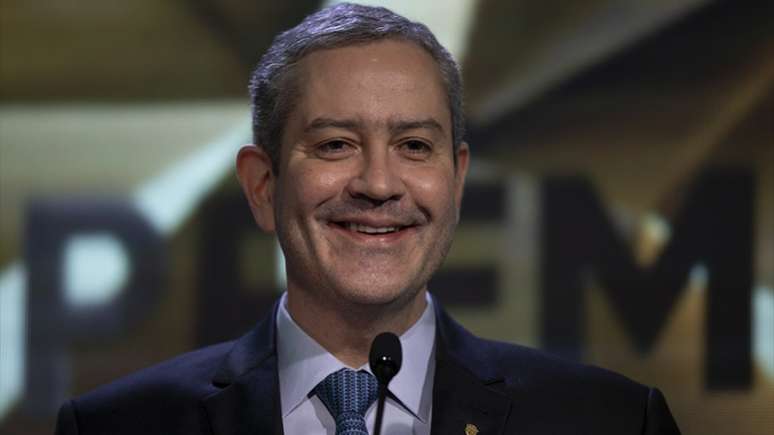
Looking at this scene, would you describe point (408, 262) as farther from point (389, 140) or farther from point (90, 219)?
point (90, 219)

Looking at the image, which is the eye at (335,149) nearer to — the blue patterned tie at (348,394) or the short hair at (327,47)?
the short hair at (327,47)

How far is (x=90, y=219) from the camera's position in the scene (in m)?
3.47

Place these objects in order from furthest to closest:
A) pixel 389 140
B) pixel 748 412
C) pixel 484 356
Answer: pixel 748 412, pixel 484 356, pixel 389 140

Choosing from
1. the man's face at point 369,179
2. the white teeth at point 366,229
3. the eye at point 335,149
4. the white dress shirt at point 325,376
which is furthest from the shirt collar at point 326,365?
the eye at point 335,149

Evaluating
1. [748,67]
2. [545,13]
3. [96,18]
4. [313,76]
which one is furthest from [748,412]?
[96,18]

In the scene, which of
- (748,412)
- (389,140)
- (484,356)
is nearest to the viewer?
(389,140)

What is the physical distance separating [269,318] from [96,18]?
1658 millimetres

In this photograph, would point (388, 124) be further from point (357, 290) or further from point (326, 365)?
point (326, 365)

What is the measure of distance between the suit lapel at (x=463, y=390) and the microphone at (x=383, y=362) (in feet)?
1.11

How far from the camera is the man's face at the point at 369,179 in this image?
1.92m

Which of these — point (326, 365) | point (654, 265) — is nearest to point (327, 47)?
point (326, 365)

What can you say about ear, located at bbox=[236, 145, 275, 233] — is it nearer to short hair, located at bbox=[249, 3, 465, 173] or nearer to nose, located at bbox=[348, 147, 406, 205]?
short hair, located at bbox=[249, 3, 465, 173]

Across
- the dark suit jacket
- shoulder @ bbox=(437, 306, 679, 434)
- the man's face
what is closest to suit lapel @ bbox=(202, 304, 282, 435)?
the dark suit jacket

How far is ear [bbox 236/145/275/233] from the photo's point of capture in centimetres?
213
